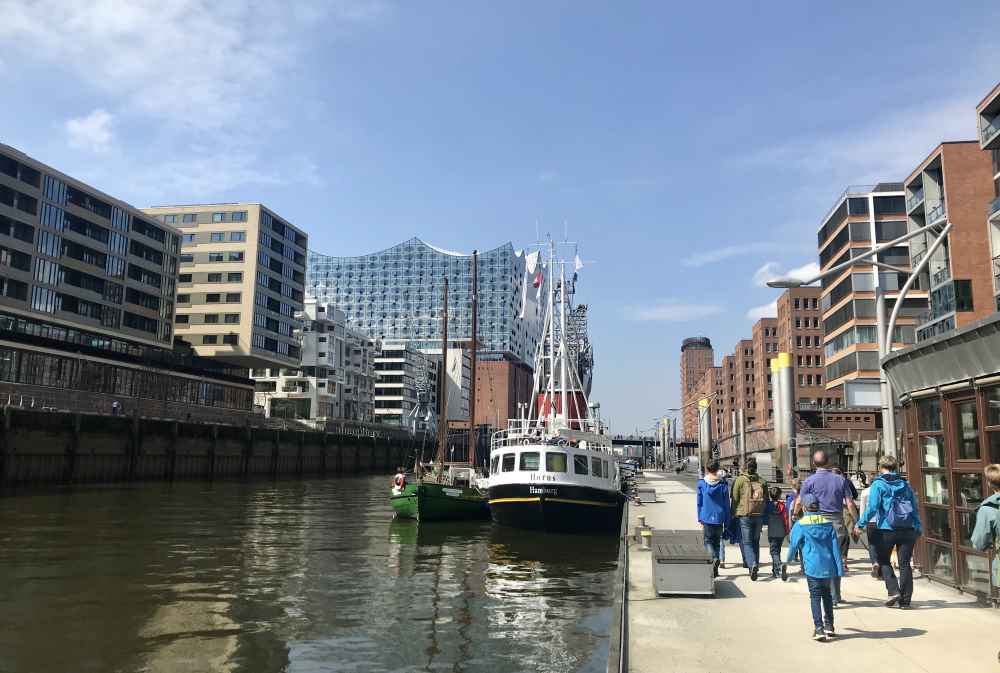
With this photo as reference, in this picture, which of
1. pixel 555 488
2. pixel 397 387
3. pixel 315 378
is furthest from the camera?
pixel 397 387

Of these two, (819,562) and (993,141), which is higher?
(993,141)

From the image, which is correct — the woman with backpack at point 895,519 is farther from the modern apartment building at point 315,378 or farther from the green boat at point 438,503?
the modern apartment building at point 315,378

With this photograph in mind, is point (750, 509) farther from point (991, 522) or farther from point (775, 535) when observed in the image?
point (991, 522)

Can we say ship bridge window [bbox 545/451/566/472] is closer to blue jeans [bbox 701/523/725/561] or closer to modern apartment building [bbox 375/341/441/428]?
blue jeans [bbox 701/523/725/561]

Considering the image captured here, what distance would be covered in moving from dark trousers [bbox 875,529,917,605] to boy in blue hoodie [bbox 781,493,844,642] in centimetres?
150

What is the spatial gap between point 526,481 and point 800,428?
6007 cm

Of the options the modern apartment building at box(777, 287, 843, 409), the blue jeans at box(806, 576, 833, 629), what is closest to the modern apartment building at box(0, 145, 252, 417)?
the blue jeans at box(806, 576, 833, 629)

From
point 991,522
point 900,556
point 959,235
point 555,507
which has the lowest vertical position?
point 555,507

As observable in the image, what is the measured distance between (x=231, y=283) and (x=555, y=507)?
80053mm

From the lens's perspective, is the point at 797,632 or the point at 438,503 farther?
the point at 438,503

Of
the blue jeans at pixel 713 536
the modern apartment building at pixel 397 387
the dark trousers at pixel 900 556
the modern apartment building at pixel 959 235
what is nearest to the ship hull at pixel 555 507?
the blue jeans at pixel 713 536

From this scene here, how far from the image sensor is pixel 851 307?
80.3 metres

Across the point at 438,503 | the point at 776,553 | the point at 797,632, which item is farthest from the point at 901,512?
the point at 438,503

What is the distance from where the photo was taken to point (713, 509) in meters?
13.6
